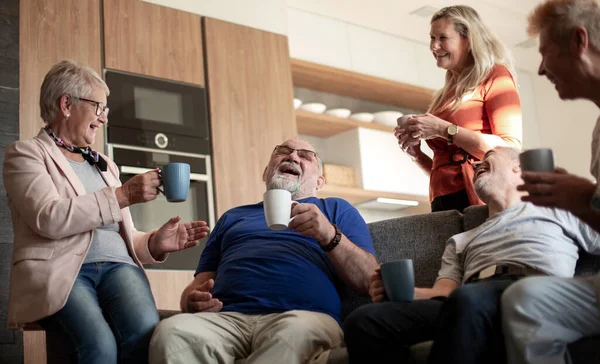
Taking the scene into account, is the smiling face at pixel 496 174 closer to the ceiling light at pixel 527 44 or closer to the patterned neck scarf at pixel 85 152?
the patterned neck scarf at pixel 85 152

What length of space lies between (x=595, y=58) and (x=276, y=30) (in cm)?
314

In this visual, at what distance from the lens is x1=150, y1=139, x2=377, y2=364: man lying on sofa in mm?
2148

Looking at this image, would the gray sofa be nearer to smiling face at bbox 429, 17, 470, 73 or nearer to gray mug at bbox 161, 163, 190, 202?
gray mug at bbox 161, 163, 190, 202

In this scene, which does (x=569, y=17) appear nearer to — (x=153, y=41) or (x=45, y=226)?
(x=45, y=226)

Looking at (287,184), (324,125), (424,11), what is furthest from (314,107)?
(287,184)

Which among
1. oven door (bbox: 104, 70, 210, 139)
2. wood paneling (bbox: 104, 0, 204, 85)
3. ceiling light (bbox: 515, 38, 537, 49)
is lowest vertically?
oven door (bbox: 104, 70, 210, 139)

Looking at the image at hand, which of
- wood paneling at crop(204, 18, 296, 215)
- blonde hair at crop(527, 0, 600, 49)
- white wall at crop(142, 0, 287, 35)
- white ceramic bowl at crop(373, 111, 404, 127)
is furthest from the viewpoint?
white ceramic bowl at crop(373, 111, 404, 127)

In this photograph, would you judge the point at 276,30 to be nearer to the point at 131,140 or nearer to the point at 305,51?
the point at 305,51

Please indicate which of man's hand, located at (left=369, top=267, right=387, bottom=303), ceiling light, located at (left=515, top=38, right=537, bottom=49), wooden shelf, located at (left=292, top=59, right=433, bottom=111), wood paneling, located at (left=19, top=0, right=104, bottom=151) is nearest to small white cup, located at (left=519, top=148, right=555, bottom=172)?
man's hand, located at (left=369, top=267, right=387, bottom=303)

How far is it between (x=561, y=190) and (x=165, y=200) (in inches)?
107

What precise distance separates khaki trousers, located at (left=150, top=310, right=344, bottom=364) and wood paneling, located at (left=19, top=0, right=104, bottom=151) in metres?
1.75

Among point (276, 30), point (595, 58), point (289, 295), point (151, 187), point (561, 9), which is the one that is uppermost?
point (276, 30)

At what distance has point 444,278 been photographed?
2318 mm

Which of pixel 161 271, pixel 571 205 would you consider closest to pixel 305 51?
pixel 161 271
